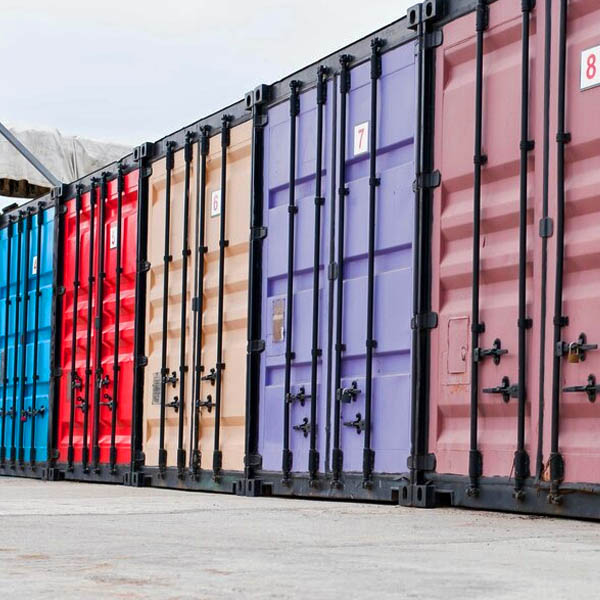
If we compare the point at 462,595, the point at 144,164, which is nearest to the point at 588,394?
the point at 462,595

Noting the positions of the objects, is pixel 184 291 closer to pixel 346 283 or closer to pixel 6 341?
pixel 346 283

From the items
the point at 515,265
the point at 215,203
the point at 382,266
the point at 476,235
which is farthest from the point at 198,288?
the point at 515,265

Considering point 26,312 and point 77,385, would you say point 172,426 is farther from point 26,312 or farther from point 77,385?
point 26,312

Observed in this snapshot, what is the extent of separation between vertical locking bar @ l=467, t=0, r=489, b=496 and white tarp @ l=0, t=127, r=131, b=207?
10429mm

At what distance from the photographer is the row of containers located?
735 centimetres

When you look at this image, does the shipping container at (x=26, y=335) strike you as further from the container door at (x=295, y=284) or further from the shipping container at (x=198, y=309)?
the container door at (x=295, y=284)

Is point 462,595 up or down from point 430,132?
down

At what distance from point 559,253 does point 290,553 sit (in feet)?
9.46

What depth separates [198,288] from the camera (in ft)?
37.5

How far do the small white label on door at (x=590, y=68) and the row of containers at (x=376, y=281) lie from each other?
0.02 m

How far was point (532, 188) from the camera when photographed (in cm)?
761

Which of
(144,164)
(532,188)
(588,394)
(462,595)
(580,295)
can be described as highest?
(144,164)

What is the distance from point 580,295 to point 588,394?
0.56 meters

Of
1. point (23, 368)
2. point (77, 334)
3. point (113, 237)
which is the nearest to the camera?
point (113, 237)
